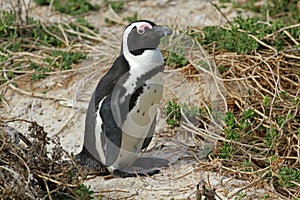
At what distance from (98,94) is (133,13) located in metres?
2.59

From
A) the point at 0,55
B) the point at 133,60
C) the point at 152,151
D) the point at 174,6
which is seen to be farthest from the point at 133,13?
the point at 133,60

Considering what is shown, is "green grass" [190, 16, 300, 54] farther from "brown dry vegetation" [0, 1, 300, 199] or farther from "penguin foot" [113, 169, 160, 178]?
"penguin foot" [113, 169, 160, 178]

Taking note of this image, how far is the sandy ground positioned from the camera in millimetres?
3254

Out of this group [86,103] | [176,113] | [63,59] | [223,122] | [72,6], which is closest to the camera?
[223,122]

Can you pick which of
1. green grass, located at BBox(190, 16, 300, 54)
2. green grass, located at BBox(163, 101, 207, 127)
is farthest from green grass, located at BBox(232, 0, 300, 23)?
green grass, located at BBox(163, 101, 207, 127)

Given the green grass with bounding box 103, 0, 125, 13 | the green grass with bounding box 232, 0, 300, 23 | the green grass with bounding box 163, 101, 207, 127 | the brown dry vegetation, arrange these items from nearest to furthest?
the brown dry vegetation < the green grass with bounding box 163, 101, 207, 127 < the green grass with bounding box 232, 0, 300, 23 < the green grass with bounding box 103, 0, 125, 13

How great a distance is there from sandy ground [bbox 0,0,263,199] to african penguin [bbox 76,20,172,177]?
14 centimetres

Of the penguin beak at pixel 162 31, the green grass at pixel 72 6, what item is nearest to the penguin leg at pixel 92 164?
the penguin beak at pixel 162 31

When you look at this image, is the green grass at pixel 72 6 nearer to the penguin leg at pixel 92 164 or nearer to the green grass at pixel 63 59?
the green grass at pixel 63 59

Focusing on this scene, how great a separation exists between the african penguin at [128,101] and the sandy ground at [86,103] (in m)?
0.14

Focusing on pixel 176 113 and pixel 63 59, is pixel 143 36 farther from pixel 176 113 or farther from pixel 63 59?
pixel 63 59

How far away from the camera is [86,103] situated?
4258 mm

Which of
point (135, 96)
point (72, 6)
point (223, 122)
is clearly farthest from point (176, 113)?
point (72, 6)

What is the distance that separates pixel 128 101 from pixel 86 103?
1.10 metres
